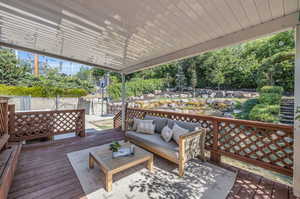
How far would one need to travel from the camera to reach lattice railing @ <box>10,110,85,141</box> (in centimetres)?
369

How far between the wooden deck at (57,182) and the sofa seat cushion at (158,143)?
42.4 inches

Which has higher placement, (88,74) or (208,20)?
(88,74)

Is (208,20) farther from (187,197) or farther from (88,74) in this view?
(88,74)

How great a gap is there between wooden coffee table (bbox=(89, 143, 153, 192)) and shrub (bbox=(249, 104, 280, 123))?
6.35 metres

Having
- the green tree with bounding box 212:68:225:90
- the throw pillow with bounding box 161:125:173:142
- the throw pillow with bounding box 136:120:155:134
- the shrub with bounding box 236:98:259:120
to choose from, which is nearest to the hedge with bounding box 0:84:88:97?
the throw pillow with bounding box 136:120:155:134

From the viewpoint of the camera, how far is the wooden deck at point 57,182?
1.91 m

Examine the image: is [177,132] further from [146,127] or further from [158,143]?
[146,127]

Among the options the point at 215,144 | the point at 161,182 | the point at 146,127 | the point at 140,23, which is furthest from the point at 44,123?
the point at 215,144

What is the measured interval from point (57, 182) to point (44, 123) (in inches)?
107

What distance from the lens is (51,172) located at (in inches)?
95.8

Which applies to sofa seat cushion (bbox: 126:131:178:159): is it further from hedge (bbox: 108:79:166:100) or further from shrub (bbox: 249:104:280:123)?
hedge (bbox: 108:79:166:100)

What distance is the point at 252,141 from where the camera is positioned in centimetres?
256

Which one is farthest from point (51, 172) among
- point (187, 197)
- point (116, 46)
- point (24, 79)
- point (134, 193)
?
point (24, 79)

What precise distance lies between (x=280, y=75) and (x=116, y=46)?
10.7 meters
